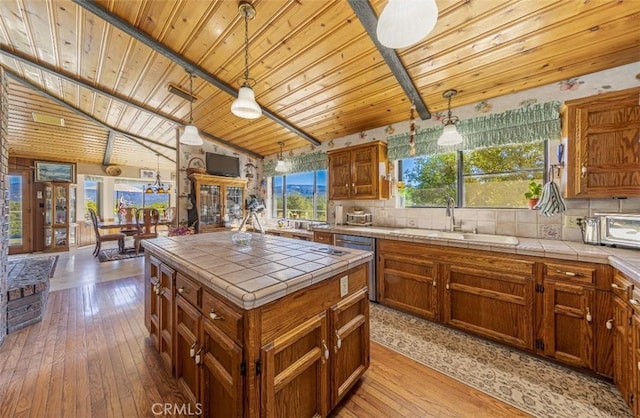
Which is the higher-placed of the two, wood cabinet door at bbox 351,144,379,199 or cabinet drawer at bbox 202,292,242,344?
wood cabinet door at bbox 351,144,379,199

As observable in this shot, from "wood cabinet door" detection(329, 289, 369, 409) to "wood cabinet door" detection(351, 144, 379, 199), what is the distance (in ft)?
6.22

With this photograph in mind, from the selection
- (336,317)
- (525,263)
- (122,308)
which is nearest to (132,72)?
(122,308)

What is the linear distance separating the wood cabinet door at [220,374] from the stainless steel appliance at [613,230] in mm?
2624

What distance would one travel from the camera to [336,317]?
51.6 inches

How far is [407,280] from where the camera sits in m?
2.54

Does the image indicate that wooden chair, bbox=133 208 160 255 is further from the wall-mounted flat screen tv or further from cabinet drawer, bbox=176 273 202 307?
cabinet drawer, bbox=176 273 202 307

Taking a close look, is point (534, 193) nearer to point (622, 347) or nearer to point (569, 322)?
point (569, 322)

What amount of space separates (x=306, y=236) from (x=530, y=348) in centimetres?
283

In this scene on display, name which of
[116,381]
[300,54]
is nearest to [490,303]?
[300,54]

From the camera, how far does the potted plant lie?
Result: 7.44 ft

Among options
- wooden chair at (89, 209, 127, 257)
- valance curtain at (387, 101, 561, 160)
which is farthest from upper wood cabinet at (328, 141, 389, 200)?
wooden chair at (89, 209, 127, 257)

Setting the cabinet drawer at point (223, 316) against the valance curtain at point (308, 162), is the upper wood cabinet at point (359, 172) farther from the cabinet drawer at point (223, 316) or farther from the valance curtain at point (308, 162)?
the cabinet drawer at point (223, 316)

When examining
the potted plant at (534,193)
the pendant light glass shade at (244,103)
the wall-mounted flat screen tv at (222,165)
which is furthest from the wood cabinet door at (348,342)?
the wall-mounted flat screen tv at (222,165)

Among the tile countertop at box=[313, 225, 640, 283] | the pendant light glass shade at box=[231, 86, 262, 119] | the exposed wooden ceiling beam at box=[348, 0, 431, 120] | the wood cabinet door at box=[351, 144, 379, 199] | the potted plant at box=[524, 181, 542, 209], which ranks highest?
the exposed wooden ceiling beam at box=[348, 0, 431, 120]
